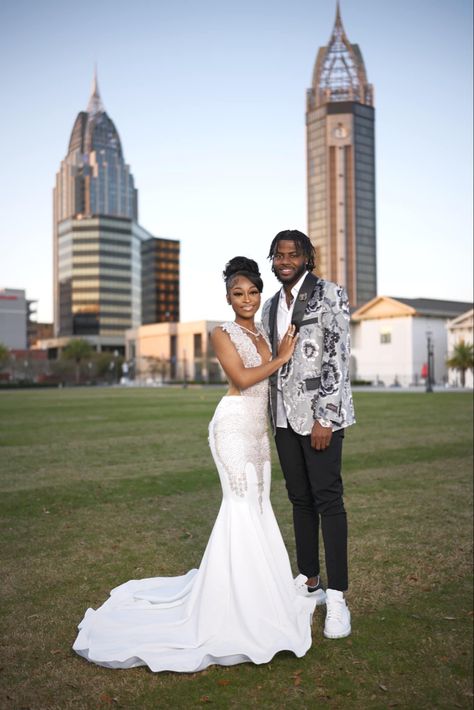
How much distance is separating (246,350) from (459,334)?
76.1 metres

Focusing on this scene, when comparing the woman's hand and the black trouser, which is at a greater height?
the woman's hand

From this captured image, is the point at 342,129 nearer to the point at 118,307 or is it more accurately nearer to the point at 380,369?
the point at 118,307

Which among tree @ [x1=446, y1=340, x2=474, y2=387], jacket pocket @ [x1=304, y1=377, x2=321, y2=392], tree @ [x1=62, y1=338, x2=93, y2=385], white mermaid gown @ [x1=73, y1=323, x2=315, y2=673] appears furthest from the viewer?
tree @ [x1=62, y1=338, x2=93, y2=385]

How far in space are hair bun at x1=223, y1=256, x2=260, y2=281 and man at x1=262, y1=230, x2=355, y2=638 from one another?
0.27m

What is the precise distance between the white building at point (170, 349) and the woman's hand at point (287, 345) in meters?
116

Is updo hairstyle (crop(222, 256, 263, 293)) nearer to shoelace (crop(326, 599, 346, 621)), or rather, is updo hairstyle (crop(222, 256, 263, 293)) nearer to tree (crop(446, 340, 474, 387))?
shoelace (crop(326, 599, 346, 621))

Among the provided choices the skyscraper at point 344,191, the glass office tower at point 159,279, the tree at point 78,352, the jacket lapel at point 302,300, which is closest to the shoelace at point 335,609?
the jacket lapel at point 302,300

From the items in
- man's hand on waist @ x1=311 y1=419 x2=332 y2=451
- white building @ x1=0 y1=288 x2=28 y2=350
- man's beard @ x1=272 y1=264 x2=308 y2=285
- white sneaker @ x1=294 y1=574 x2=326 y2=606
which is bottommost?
white sneaker @ x1=294 y1=574 x2=326 y2=606

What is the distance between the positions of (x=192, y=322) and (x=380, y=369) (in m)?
57.6

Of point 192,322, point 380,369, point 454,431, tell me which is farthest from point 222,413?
Answer: point 192,322

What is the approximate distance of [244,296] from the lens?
4.02 m

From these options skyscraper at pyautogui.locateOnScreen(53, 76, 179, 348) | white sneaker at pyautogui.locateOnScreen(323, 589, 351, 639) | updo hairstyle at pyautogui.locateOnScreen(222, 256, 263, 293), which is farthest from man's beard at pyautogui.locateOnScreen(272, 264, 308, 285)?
skyscraper at pyautogui.locateOnScreen(53, 76, 179, 348)

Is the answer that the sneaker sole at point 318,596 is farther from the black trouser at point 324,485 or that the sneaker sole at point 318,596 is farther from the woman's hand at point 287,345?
the woman's hand at point 287,345

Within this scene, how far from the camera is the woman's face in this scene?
13.1ft
